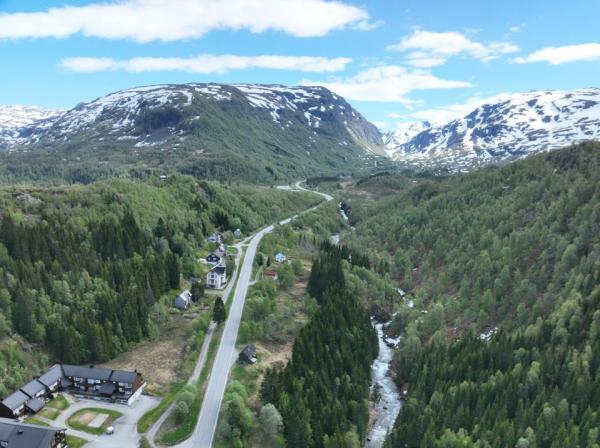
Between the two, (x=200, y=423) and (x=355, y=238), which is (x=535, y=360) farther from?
(x=355, y=238)

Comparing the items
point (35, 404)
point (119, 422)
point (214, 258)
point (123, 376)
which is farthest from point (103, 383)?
point (214, 258)

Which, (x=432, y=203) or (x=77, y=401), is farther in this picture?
(x=432, y=203)

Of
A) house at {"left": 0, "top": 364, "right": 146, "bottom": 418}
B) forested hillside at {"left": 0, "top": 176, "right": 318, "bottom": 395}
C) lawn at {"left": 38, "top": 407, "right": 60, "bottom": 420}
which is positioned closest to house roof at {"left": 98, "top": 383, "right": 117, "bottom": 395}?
house at {"left": 0, "top": 364, "right": 146, "bottom": 418}

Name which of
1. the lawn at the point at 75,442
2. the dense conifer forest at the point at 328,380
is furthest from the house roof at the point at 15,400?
the dense conifer forest at the point at 328,380

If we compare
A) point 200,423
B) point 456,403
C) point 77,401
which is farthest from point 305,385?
point 77,401

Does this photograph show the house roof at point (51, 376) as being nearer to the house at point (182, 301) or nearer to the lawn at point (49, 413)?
the lawn at point (49, 413)

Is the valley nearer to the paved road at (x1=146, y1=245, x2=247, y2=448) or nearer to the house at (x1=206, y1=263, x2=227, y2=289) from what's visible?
the paved road at (x1=146, y1=245, x2=247, y2=448)

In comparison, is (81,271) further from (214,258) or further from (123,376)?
(214,258)

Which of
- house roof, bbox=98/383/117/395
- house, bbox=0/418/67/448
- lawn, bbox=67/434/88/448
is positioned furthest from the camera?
house roof, bbox=98/383/117/395
